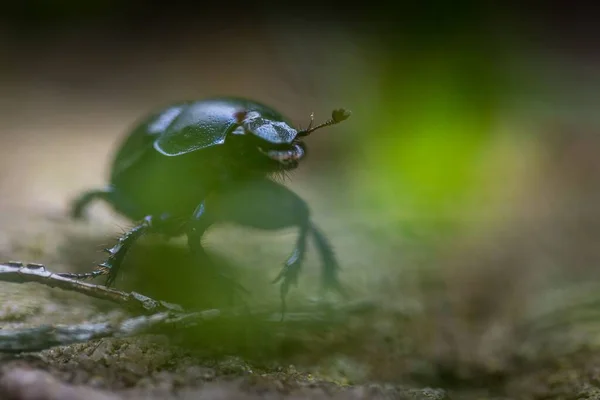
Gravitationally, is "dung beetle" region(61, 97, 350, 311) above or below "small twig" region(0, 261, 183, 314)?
above

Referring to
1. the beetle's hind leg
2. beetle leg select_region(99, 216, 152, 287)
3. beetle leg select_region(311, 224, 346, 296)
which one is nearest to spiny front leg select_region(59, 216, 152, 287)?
beetle leg select_region(99, 216, 152, 287)

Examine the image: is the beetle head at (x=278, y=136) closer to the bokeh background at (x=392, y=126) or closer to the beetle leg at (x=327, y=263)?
the beetle leg at (x=327, y=263)

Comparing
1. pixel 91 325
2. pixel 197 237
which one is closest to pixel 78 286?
pixel 91 325

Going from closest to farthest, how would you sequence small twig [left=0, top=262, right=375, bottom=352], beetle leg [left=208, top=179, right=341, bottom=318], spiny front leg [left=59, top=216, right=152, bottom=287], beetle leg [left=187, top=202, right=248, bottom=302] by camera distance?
1. small twig [left=0, top=262, right=375, bottom=352]
2. spiny front leg [left=59, top=216, right=152, bottom=287]
3. beetle leg [left=187, top=202, right=248, bottom=302]
4. beetle leg [left=208, top=179, right=341, bottom=318]

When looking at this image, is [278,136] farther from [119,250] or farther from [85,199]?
[85,199]

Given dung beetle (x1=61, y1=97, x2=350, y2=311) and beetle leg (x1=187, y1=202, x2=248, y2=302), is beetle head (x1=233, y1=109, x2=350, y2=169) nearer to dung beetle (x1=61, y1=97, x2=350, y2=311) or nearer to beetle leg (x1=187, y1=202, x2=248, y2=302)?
dung beetle (x1=61, y1=97, x2=350, y2=311)
